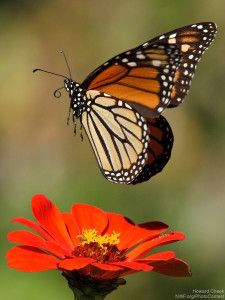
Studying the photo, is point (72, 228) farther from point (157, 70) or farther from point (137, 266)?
point (157, 70)

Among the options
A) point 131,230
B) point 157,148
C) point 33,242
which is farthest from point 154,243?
point 157,148

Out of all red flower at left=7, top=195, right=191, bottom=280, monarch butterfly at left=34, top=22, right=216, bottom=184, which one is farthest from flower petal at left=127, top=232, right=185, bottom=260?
monarch butterfly at left=34, top=22, right=216, bottom=184

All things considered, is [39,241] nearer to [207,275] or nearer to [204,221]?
[207,275]

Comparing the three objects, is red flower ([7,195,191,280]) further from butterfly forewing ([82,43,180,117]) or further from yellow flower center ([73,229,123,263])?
butterfly forewing ([82,43,180,117])

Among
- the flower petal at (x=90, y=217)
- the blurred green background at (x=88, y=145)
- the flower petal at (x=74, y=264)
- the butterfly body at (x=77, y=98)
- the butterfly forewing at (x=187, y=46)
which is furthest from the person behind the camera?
the blurred green background at (x=88, y=145)

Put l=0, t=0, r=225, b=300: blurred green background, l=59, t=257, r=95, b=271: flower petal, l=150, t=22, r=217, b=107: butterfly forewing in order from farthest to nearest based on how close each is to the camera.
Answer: l=0, t=0, r=225, b=300: blurred green background, l=150, t=22, r=217, b=107: butterfly forewing, l=59, t=257, r=95, b=271: flower petal

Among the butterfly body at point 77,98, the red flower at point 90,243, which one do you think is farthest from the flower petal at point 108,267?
Result: the butterfly body at point 77,98

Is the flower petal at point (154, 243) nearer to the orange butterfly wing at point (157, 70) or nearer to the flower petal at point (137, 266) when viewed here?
the flower petal at point (137, 266)
